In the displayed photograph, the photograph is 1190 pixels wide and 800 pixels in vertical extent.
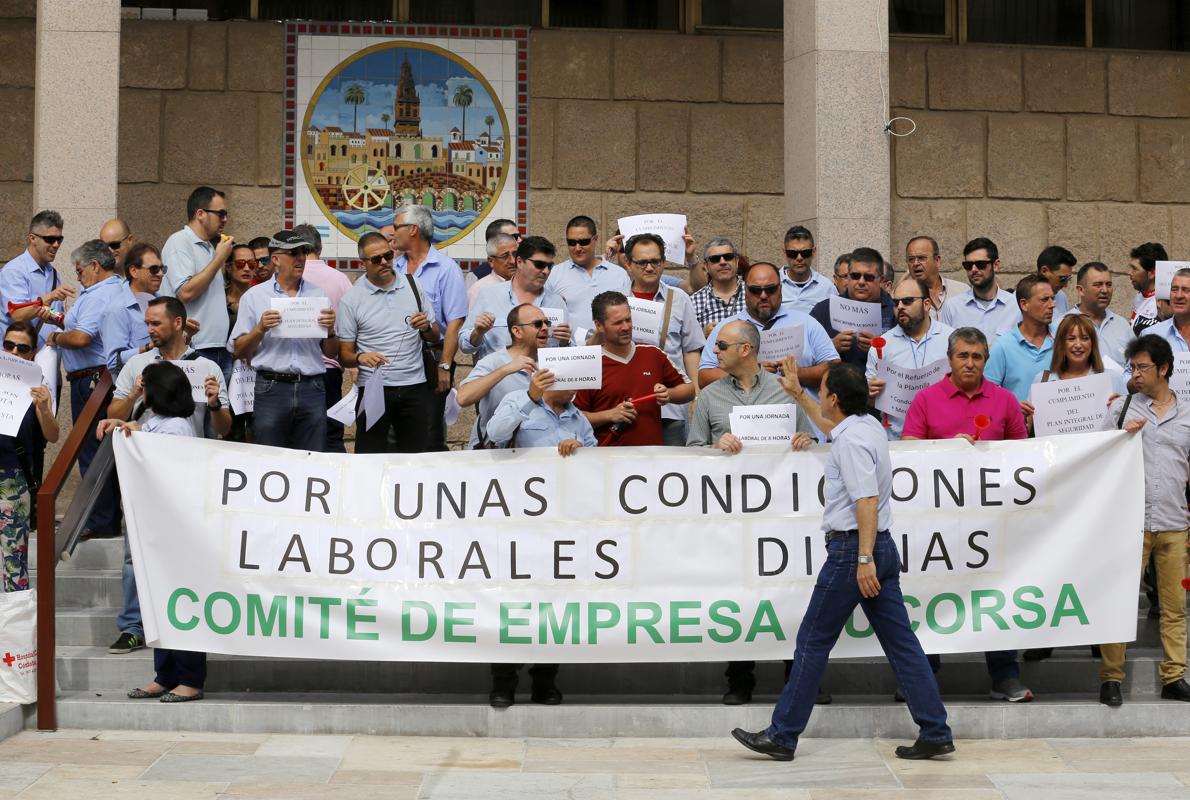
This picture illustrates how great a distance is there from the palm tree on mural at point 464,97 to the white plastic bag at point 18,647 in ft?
24.0

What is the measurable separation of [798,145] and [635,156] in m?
2.91

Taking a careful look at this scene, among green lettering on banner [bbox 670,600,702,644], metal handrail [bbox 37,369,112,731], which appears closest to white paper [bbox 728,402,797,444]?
green lettering on banner [bbox 670,600,702,644]

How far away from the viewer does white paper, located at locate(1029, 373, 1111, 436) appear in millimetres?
9156

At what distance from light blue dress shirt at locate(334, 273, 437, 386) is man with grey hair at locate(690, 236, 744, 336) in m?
1.74

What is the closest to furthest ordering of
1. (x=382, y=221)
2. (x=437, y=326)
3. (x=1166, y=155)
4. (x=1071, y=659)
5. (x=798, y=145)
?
(x=1071, y=659) < (x=437, y=326) < (x=798, y=145) < (x=382, y=221) < (x=1166, y=155)

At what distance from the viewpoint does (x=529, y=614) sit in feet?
29.3

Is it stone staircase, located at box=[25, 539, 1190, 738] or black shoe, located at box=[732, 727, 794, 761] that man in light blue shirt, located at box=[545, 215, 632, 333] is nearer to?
stone staircase, located at box=[25, 539, 1190, 738]

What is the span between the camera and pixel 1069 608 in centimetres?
899

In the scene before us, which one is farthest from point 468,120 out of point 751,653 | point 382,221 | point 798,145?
point 751,653

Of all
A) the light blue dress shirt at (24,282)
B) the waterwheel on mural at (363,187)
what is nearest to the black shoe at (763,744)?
the light blue dress shirt at (24,282)

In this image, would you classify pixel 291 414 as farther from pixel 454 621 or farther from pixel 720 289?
pixel 720 289

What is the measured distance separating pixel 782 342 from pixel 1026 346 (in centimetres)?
154

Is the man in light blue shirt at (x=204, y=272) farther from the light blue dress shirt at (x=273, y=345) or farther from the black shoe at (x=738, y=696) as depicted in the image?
the black shoe at (x=738, y=696)

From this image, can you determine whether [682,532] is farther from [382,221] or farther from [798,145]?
[382,221]
